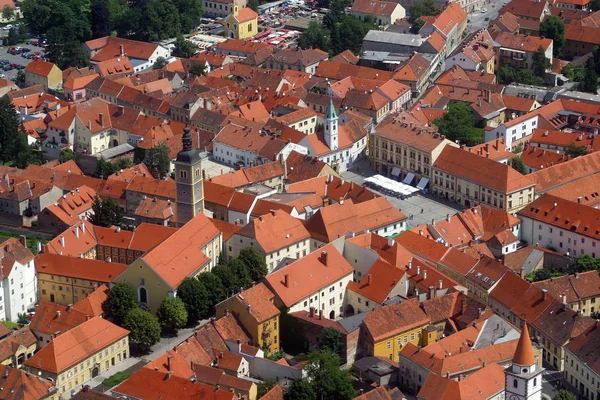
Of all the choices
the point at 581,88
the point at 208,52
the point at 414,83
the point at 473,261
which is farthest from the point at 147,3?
the point at 473,261

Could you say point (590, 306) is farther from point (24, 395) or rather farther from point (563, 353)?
point (24, 395)

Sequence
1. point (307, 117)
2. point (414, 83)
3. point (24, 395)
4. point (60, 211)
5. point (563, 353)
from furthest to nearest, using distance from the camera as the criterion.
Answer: point (414, 83) → point (307, 117) → point (60, 211) → point (563, 353) → point (24, 395)

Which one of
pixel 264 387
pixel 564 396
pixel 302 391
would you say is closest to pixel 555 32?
pixel 564 396

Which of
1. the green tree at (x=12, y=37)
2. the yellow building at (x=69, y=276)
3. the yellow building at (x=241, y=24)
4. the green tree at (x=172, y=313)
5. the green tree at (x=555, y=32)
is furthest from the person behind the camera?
the green tree at (x=12, y=37)

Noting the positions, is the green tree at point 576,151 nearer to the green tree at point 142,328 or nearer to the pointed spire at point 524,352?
the green tree at point 142,328

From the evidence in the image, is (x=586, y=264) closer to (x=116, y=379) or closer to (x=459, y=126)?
(x=459, y=126)

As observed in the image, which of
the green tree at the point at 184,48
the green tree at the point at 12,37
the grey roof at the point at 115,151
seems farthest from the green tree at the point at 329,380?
the green tree at the point at 12,37

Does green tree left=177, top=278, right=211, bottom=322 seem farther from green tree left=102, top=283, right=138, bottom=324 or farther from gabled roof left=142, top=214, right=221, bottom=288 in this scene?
green tree left=102, top=283, right=138, bottom=324

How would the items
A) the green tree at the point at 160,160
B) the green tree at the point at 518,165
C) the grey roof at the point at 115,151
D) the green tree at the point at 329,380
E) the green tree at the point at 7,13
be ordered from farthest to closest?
the green tree at the point at 7,13
the grey roof at the point at 115,151
the green tree at the point at 160,160
the green tree at the point at 518,165
the green tree at the point at 329,380
